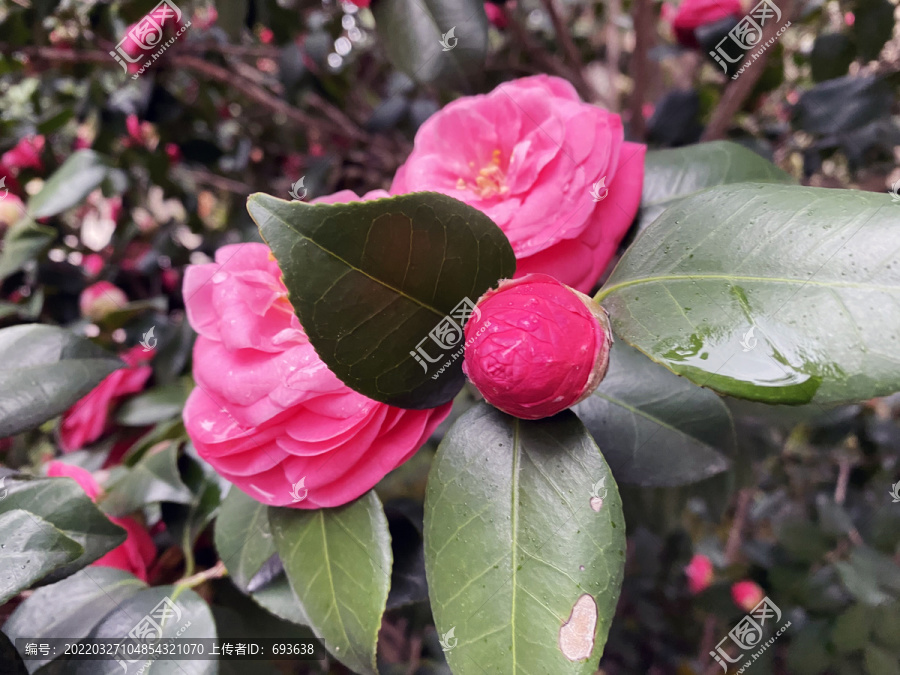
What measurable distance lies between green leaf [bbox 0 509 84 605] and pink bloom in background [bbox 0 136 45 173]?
98 centimetres

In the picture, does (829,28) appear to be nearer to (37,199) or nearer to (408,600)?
(408,600)

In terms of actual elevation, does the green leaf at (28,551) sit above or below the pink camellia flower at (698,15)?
below

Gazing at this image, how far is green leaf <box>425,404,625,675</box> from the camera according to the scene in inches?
11.4

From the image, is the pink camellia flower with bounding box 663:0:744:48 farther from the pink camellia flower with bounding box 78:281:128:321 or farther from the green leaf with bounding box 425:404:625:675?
the pink camellia flower with bounding box 78:281:128:321

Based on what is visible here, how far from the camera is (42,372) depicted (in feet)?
1.66

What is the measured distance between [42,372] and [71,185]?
410mm

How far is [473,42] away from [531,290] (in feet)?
1.14

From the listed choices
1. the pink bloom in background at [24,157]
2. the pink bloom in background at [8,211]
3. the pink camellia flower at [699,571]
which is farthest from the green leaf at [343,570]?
the pink camellia flower at [699,571]

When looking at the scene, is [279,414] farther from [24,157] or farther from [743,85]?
[24,157]

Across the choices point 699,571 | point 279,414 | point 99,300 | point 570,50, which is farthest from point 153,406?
point 699,571

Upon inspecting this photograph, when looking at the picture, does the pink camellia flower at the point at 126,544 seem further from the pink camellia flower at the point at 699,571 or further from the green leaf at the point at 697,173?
the pink camellia flower at the point at 699,571

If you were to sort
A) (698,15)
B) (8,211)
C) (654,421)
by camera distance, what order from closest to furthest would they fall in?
1. (654,421)
2. (698,15)
3. (8,211)

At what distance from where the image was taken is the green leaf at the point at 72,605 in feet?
1.56

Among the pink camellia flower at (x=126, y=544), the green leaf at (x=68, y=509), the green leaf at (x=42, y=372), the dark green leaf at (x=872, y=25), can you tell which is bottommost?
the pink camellia flower at (x=126, y=544)
